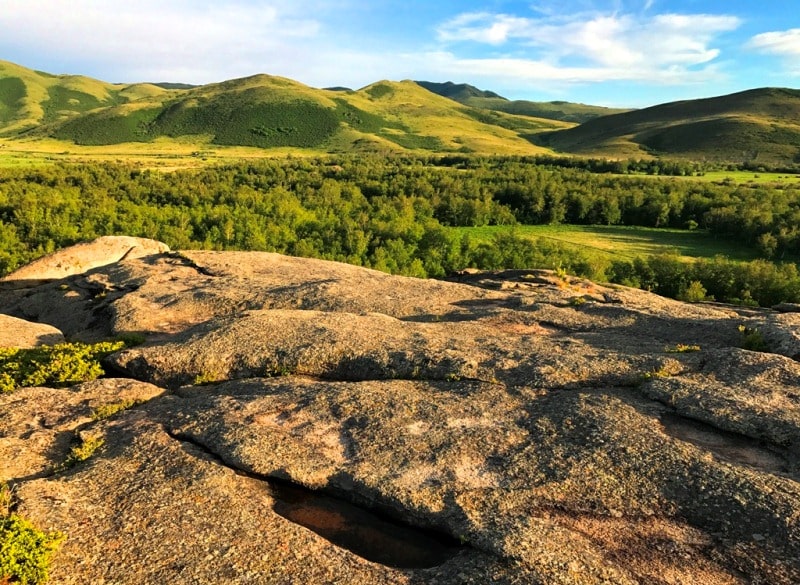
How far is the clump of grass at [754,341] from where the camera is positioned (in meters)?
23.2

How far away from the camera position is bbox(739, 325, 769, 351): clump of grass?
2322cm

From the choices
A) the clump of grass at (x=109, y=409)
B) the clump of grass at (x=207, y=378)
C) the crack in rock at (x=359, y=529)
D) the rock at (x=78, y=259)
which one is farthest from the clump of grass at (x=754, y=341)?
the rock at (x=78, y=259)

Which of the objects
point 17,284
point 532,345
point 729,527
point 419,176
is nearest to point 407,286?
point 532,345

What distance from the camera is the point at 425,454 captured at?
16.4 meters

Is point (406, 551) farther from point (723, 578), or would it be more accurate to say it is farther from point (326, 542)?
point (723, 578)

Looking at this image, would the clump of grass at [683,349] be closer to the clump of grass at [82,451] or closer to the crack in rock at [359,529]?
the crack in rock at [359,529]

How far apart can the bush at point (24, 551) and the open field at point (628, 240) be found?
346 feet

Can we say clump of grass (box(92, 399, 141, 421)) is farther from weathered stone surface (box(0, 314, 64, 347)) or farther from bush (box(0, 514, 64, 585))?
weathered stone surface (box(0, 314, 64, 347))

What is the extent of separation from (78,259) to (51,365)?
93.9 ft

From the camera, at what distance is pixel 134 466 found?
53.0 ft

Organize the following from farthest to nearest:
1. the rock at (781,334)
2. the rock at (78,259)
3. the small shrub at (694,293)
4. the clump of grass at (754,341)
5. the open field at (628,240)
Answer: the open field at (628,240) < the small shrub at (694,293) < the rock at (78,259) < the clump of grass at (754,341) < the rock at (781,334)

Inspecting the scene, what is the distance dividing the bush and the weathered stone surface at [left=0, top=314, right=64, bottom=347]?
19754 millimetres

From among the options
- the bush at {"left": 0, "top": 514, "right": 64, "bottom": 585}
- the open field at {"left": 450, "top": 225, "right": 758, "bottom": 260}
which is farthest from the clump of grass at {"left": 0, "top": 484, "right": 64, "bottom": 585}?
the open field at {"left": 450, "top": 225, "right": 758, "bottom": 260}

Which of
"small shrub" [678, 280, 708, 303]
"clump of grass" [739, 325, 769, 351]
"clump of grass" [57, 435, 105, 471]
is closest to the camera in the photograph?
"clump of grass" [57, 435, 105, 471]
